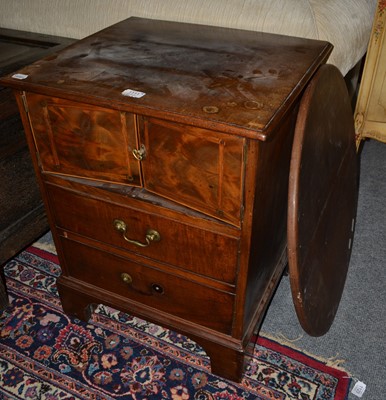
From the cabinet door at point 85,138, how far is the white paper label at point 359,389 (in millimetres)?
943

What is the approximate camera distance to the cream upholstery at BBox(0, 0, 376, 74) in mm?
1440

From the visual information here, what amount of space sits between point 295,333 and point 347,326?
193 mm

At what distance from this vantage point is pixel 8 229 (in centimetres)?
162

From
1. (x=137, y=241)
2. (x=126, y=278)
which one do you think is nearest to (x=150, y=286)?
(x=126, y=278)

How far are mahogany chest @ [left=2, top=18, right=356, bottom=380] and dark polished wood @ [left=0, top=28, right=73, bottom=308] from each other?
0.91ft

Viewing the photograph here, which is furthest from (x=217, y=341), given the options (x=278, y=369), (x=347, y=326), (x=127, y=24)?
(x=127, y=24)

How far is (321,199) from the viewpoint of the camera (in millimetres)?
1273

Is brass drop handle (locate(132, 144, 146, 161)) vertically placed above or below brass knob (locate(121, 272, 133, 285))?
above

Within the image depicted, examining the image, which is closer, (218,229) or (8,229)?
(218,229)

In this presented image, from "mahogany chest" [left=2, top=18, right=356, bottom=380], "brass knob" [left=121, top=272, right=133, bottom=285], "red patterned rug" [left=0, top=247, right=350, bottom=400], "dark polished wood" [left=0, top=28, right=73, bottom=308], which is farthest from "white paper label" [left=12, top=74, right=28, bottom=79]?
"red patterned rug" [left=0, top=247, right=350, bottom=400]

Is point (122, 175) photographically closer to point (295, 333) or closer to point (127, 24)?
point (127, 24)

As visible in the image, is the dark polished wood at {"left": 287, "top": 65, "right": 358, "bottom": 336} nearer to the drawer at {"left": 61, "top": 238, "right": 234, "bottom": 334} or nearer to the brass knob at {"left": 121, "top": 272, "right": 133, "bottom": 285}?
the drawer at {"left": 61, "top": 238, "right": 234, "bottom": 334}

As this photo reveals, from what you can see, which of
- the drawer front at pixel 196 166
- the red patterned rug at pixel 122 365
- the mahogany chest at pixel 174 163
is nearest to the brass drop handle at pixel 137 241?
the mahogany chest at pixel 174 163

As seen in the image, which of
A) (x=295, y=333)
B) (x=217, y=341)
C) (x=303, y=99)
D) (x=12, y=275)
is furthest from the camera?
(x=12, y=275)
